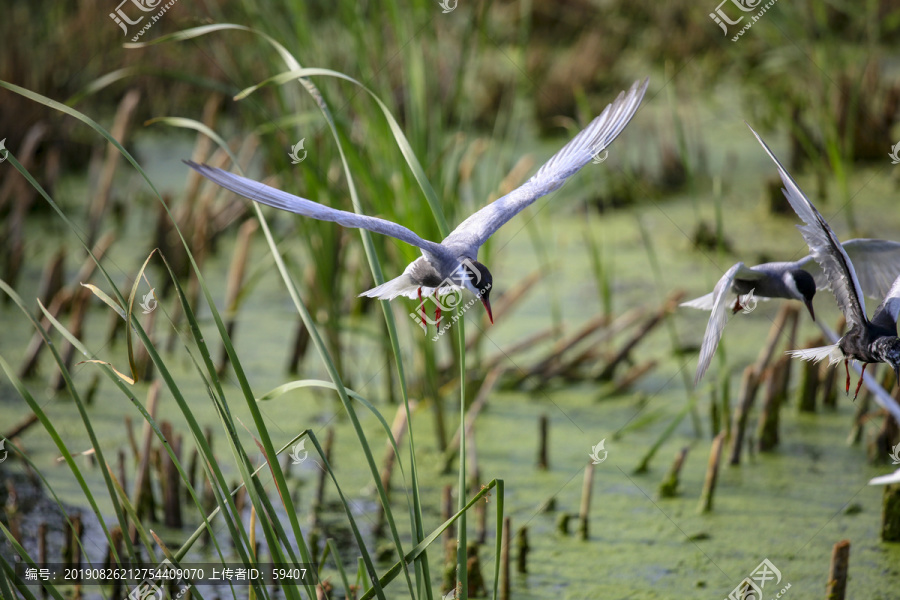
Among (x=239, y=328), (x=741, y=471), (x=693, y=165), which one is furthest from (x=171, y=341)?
(x=693, y=165)

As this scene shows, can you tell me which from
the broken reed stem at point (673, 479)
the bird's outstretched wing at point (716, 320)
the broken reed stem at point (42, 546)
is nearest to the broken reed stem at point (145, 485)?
the broken reed stem at point (42, 546)

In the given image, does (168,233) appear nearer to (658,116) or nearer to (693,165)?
(693,165)

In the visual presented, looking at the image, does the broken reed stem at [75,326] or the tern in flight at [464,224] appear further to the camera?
the broken reed stem at [75,326]

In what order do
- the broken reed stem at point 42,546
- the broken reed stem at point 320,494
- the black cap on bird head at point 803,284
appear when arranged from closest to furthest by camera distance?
1. the black cap on bird head at point 803,284
2. the broken reed stem at point 42,546
3. the broken reed stem at point 320,494

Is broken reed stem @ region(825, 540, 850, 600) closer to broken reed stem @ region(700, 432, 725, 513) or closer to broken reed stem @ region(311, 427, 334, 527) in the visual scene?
broken reed stem @ region(700, 432, 725, 513)

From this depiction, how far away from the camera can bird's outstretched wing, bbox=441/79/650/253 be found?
1253 mm

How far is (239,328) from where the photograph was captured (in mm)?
3379

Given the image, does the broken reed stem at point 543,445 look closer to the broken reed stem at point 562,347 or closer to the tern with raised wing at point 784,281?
the broken reed stem at point 562,347

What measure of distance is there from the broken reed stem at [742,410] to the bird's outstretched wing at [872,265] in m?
0.91

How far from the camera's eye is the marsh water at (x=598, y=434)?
198cm

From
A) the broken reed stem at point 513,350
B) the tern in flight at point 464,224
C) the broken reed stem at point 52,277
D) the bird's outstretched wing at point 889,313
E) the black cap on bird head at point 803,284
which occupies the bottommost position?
the broken reed stem at point 513,350

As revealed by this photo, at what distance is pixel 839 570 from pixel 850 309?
30.0 inches

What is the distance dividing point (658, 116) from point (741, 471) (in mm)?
3443

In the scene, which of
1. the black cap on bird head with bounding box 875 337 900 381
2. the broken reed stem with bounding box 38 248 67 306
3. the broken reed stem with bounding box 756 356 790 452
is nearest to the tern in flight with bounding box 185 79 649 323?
the black cap on bird head with bounding box 875 337 900 381
